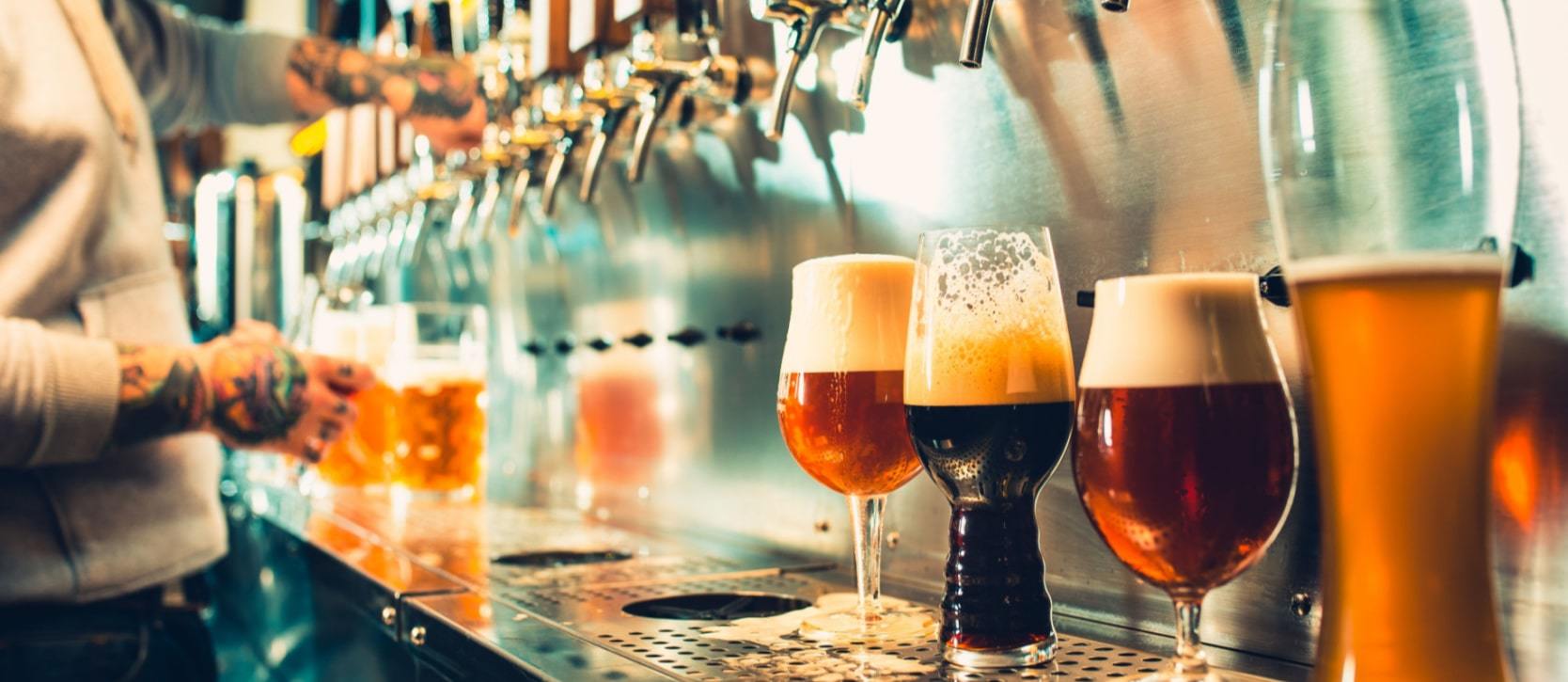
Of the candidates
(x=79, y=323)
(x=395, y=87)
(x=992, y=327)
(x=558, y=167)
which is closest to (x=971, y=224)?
(x=992, y=327)

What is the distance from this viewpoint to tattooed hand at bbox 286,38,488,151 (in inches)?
83.0

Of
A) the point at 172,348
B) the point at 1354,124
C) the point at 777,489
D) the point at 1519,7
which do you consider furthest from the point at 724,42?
the point at 1354,124

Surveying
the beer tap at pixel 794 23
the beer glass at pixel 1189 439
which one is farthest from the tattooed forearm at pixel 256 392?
the beer glass at pixel 1189 439

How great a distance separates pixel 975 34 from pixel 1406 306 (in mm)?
472

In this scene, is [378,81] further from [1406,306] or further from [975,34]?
[1406,306]

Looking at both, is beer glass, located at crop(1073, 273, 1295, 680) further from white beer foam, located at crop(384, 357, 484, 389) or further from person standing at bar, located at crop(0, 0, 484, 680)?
white beer foam, located at crop(384, 357, 484, 389)

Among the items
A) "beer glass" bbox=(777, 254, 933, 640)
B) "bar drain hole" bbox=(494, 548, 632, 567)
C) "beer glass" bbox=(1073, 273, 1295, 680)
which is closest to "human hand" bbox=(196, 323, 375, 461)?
"bar drain hole" bbox=(494, 548, 632, 567)

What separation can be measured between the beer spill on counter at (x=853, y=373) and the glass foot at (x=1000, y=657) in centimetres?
16

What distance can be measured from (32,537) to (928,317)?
45.2 inches

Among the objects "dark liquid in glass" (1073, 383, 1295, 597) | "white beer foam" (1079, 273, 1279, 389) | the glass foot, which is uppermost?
"white beer foam" (1079, 273, 1279, 389)

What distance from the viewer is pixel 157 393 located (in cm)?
140

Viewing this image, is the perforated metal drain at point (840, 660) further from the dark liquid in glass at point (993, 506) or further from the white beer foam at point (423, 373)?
the white beer foam at point (423, 373)

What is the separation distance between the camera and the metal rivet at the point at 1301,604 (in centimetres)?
86

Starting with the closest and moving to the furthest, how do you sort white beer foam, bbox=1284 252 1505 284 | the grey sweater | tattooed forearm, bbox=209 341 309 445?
1. white beer foam, bbox=1284 252 1505 284
2. the grey sweater
3. tattooed forearm, bbox=209 341 309 445
